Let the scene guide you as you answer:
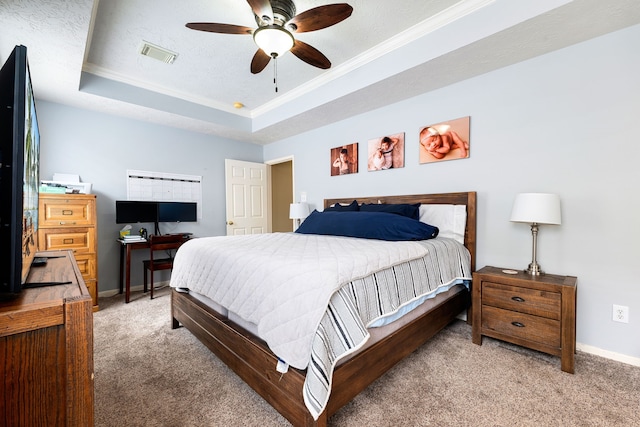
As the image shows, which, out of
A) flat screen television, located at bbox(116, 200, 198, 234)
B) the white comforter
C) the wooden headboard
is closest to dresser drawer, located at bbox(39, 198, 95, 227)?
flat screen television, located at bbox(116, 200, 198, 234)

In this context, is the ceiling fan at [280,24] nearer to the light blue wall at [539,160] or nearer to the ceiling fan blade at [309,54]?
the ceiling fan blade at [309,54]

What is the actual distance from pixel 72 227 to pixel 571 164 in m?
4.62

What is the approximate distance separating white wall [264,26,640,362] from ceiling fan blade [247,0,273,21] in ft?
6.24

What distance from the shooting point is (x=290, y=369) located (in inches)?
48.1

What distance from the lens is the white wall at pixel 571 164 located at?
6.28ft

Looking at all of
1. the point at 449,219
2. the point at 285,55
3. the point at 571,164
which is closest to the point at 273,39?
the point at 285,55

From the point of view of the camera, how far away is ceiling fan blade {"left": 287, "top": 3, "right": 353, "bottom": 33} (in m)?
1.67

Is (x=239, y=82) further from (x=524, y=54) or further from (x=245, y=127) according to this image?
(x=524, y=54)

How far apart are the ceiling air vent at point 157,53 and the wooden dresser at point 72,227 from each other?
5.29ft

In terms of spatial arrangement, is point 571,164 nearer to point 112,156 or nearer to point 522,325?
point 522,325

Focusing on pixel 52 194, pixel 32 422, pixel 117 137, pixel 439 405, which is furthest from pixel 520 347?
pixel 117 137

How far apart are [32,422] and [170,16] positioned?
262cm

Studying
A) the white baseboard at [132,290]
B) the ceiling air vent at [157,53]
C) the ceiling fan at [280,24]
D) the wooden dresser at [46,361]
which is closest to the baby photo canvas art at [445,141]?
the ceiling fan at [280,24]

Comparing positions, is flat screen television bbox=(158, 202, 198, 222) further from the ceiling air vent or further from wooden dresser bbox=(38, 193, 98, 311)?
the ceiling air vent
